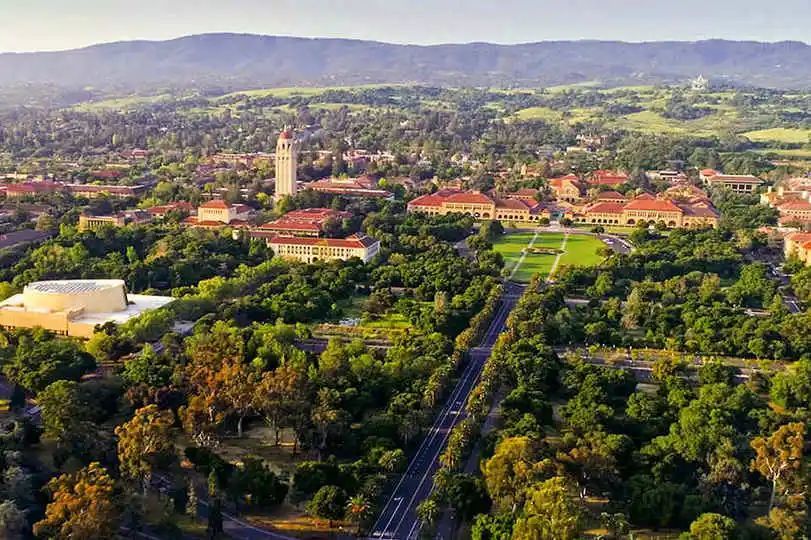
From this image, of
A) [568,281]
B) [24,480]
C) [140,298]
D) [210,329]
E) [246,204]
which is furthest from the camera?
[246,204]

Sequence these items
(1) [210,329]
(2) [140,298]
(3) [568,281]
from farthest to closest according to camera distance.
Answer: (3) [568,281]
(2) [140,298]
(1) [210,329]

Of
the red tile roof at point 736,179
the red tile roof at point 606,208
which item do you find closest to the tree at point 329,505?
the red tile roof at point 606,208

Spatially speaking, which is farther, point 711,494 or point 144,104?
point 144,104

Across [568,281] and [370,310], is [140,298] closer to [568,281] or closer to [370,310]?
[370,310]

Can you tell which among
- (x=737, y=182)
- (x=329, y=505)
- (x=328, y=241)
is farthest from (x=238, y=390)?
(x=737, y=182)

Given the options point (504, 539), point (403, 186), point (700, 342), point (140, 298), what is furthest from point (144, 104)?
point (504, 539)

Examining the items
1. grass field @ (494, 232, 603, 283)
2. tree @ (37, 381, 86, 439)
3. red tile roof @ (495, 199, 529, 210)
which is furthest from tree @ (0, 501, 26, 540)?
red tile roof @ (495, 199, 529, 210)
